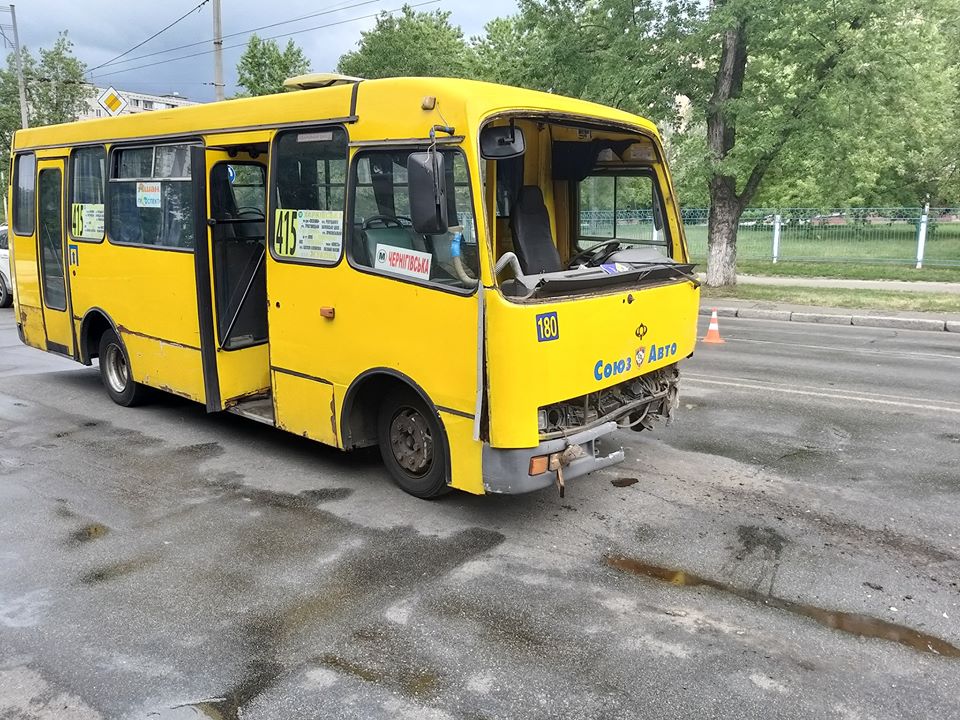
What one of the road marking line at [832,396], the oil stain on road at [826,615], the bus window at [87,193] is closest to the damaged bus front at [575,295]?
the oil stain on road at [826,615]

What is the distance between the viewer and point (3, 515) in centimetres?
538

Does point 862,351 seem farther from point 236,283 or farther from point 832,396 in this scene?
point 236,283

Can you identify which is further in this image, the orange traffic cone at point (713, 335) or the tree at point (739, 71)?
the tree at point (739, 71)

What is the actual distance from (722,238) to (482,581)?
16.4m

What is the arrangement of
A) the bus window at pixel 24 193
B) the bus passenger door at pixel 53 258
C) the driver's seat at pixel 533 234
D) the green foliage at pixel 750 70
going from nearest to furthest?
the driver's seat at pixel 533 234 → the bus passenger door at pixel 53 258 → the bus window at pixel 24 193 → the green foliage at pixel 750 70

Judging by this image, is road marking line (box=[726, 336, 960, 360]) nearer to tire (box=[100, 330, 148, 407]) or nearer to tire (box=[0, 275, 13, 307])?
tire (box=[100, 330, 148, 407])

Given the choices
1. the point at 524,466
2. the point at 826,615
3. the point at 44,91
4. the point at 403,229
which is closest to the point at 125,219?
the point at 403,229

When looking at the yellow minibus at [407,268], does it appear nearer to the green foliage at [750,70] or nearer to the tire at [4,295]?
the tire at [4,295]

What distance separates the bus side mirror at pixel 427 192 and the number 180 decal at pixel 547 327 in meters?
0.76

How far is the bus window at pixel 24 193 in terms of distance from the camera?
29.2 feet

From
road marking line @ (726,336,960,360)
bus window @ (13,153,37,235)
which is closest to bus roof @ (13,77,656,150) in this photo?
bus window @ (13,153,37,235)

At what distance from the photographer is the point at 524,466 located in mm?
4664

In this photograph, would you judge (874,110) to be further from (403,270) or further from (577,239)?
(403,270)

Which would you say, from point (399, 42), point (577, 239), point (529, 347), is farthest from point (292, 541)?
point (399, 42)
